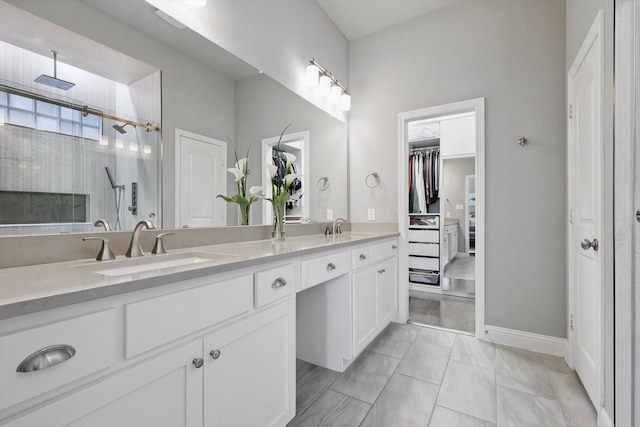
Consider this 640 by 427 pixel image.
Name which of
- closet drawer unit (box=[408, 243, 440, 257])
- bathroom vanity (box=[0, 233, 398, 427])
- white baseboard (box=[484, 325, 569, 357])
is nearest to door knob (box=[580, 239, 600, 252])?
white baseboard (box=[484, 325, 569, 357])

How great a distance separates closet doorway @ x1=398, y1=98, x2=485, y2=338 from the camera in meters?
2.48

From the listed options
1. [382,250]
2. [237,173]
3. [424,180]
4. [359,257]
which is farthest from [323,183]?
[424,180]

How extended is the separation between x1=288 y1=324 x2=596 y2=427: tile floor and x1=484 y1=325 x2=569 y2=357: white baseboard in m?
0.06

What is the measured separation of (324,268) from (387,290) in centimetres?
109

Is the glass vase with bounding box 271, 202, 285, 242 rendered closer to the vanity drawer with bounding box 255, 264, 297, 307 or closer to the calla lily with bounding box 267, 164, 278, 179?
the calla lily with bounding box 267, 164, 278, 179

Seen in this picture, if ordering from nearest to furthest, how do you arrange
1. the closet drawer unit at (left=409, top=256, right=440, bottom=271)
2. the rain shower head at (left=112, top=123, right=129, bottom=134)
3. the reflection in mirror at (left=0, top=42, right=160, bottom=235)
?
the reflection in mirror at (left=0, top=42, right=160, bottom=235)
the rain shower head at (left=112, top=123, right=129, bottom=134)
the closet drawer unit at (left=409, top=256, right=440, bottom=271)

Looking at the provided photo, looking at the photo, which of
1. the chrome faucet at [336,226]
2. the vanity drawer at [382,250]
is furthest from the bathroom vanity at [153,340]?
the chrome faucet at [336,226]

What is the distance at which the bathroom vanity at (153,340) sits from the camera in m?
0.58

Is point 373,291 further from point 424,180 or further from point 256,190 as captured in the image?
point 424,180

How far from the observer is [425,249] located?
4020 mm

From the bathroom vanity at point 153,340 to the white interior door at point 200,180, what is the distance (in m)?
0.19
